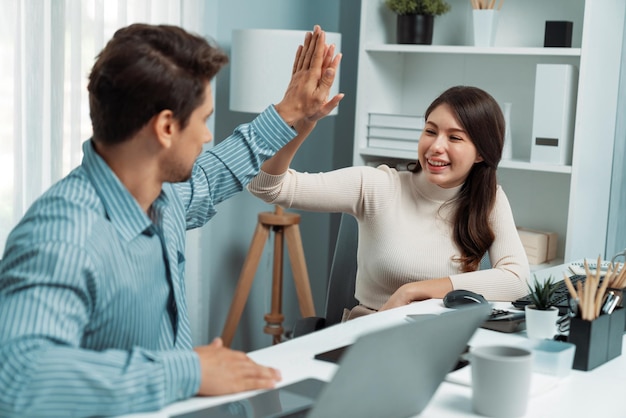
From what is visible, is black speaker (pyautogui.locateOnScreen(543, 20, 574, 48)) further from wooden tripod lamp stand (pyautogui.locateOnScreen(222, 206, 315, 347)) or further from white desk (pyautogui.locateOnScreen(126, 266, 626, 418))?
white desk (pyautogui.locateOnScreen(126, 266, 626, 418))

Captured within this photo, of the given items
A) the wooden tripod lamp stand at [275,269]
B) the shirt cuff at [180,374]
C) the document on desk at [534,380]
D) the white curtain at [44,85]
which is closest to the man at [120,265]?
the shirt cuff at [180,374]

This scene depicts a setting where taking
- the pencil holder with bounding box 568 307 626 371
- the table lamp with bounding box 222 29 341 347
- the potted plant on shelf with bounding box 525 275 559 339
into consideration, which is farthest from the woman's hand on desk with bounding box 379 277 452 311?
the table lamp with bounding box 222 29 341 347

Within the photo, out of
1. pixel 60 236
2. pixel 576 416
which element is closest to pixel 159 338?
pixel 60 236

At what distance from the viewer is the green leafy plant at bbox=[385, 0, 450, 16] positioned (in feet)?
10.5

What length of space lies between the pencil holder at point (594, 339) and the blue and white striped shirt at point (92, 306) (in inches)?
27.2

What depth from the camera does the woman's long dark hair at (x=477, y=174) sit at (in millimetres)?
2287

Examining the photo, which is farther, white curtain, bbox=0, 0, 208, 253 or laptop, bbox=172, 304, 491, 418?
white curtain, bbox=0, 0, 208, 253

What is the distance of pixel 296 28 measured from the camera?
3.58 meters

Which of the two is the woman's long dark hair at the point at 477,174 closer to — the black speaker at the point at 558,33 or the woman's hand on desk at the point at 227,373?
the black speaker at the point at 558,33

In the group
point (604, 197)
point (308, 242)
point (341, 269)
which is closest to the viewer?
point (341, 269)

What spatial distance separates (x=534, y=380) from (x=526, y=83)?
2.02 metres

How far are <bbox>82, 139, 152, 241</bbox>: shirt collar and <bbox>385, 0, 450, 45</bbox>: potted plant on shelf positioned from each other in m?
2.09

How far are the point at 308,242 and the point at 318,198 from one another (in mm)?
1501

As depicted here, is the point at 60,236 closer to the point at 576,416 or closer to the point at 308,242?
the point at 576,416
